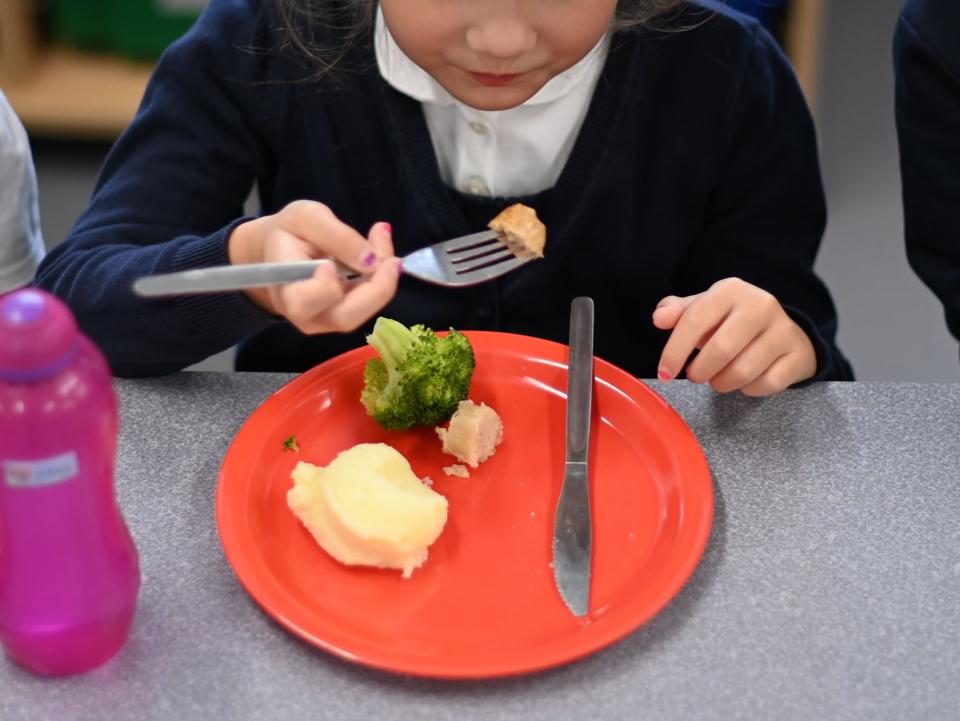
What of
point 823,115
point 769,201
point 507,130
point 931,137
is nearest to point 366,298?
point 507,130

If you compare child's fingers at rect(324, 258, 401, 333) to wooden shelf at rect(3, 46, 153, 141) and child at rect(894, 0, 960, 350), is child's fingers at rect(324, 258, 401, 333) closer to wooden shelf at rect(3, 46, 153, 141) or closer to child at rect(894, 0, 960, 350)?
child at rect(894, 0, 960, 350)

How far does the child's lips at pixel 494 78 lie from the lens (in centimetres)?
101

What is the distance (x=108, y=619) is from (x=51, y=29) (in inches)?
102

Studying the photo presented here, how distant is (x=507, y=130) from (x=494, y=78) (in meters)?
0.20

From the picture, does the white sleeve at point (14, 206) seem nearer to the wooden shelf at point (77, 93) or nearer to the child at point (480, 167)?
the child at point (480, 167)

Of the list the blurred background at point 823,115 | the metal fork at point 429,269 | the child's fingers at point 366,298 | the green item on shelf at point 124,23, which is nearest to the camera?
the metal fork at point 429,269

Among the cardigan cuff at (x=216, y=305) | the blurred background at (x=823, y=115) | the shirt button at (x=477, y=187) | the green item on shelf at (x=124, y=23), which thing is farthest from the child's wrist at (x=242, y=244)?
the green item on shelf at (x=124, y=23)

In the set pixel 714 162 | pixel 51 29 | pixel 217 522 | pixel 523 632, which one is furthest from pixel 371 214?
pixel 51 29

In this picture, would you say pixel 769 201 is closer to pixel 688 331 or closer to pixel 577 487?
pixel 688 331

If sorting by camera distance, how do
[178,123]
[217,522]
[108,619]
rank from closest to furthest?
[108,619]
[217,522]
[178,123]

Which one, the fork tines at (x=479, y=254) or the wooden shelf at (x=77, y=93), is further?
the wooden shelf at (x=77, y=93)

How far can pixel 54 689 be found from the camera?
0.73 metres

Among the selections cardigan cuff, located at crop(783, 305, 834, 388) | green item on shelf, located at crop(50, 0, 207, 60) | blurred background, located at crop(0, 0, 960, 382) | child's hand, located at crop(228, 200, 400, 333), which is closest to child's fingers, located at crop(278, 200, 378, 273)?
child's hand, located at crop(228, 200, 400, 333)

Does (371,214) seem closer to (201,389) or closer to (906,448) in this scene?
(201,389)
